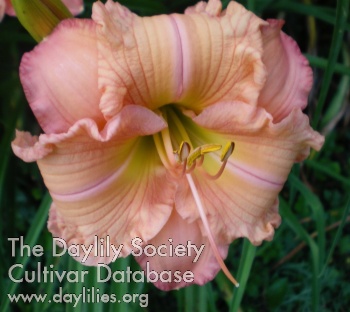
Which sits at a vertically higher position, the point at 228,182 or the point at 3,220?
the point at 228,182

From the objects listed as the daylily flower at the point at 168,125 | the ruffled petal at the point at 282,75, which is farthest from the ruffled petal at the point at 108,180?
the ruffled petal at the point at 282,75

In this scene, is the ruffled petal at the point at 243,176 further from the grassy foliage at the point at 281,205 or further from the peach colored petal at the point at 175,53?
the grassy foliage at the point at 281,205

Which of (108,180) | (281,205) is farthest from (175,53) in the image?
(281,205)

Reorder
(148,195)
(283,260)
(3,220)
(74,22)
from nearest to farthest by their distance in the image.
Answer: (74,22), (148,195), (3,220), (283,260)

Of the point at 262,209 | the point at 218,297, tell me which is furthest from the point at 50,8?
the point at 218,297

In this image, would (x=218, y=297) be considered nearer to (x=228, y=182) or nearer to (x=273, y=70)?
(x=228, y=182)

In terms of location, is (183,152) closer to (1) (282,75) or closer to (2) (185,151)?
(2) (185,151)

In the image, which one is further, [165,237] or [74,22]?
[165,237]
